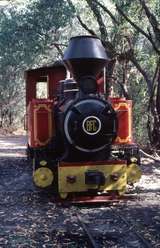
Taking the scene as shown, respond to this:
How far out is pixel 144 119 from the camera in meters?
22.4

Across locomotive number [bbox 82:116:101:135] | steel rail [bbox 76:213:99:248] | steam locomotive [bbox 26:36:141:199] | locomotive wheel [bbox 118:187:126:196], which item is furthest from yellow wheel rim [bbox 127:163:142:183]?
steel rail [bbox 76:213:99:248]

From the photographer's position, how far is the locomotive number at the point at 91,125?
793 cm

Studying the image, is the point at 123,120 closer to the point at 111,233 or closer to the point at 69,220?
the point at 69,220

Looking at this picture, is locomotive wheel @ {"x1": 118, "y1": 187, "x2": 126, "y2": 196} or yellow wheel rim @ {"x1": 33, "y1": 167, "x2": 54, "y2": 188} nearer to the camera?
yellow wheel rim @ {"x1": 33, "y1": 167, "x2": 54, "y2": 188}

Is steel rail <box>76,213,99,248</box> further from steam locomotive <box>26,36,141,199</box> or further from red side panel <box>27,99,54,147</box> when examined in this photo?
red side panel <box>27,99,54,147</box>

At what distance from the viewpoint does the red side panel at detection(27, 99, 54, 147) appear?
8.71m

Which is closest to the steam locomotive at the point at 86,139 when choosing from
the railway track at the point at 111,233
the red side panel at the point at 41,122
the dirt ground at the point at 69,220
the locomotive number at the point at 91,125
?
the locomotive number at the point at 91,125

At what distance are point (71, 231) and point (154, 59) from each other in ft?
35.6

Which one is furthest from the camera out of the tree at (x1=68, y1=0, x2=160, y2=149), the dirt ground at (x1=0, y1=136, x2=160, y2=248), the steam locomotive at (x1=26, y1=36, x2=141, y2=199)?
the tree at (x1=68, y1=0, x2=160, y2=149)

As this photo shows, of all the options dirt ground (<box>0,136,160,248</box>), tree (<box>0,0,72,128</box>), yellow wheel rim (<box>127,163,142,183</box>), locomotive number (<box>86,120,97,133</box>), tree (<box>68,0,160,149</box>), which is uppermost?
tree (<box>0,0,72,128</box>)

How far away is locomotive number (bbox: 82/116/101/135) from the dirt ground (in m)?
1.20

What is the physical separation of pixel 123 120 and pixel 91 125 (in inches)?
54.1

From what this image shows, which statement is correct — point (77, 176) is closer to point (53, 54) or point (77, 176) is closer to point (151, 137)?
point (151, 137)

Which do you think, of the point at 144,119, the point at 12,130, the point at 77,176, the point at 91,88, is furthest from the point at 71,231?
the point at 12,130
